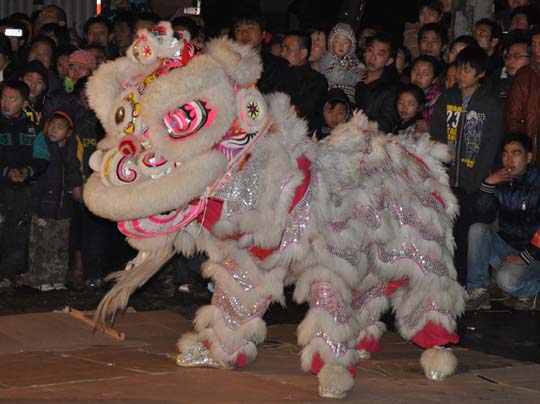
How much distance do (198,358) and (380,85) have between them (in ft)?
10.8

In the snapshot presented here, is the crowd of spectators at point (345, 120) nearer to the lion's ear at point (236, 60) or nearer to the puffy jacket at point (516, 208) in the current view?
the puffy jacket at point (516, 208)

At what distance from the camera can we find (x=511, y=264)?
7023 millimetres

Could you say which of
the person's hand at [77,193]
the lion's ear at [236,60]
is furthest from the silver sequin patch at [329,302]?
the person's hand at [77,193]

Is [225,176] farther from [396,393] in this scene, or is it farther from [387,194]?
[396,393]

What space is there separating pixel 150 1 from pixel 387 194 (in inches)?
280

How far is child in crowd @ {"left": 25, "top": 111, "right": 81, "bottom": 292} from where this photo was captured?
7.34 metres

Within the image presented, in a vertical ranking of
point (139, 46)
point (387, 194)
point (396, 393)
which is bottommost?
point (396, 393)

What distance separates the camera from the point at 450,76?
25.2 feet

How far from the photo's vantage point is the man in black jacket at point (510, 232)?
6.97 m

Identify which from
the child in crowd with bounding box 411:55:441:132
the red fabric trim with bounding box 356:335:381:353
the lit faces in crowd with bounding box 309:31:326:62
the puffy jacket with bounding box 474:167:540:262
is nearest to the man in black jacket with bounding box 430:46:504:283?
the puffy jacket with bounding box 474:167:540:262

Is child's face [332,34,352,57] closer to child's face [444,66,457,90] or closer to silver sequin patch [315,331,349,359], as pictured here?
child's face [444,66,457,90]

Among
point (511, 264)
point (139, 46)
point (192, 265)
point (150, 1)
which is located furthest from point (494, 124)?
point (150, 1)

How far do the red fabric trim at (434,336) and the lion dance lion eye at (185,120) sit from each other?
4.78 ft

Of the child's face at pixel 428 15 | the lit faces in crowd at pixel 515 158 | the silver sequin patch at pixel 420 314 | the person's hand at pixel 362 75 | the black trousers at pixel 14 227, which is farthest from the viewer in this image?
the child's face at pixel 428 15
